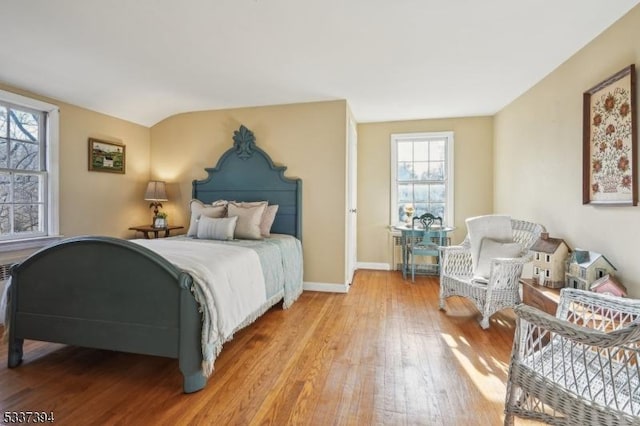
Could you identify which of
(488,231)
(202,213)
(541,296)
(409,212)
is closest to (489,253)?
(488,231)

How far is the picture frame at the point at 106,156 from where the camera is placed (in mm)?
3678

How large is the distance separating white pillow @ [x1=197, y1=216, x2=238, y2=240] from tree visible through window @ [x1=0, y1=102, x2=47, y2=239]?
1.74 metres

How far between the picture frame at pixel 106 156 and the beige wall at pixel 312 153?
3.57 ft

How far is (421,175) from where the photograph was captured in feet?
15.9

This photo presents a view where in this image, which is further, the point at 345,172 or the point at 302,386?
the point at 345,172

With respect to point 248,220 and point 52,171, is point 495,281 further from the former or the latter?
point 52,171

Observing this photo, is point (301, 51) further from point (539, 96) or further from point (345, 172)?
point (539, 96)

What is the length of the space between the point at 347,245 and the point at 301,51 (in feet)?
7.52

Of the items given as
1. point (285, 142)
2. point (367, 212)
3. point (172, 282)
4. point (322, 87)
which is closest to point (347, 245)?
point (367, 212)

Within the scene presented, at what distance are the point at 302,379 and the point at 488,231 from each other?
7.48 ft

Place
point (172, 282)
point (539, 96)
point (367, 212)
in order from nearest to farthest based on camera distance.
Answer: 1. point (172, 282)
2. point (539, 96)
3. point (367, 212)

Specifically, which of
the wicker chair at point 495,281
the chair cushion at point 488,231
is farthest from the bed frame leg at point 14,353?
the chair cushion at point 488,231

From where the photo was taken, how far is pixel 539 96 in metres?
3.19

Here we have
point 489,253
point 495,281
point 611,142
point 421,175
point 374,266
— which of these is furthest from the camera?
point 374,266
